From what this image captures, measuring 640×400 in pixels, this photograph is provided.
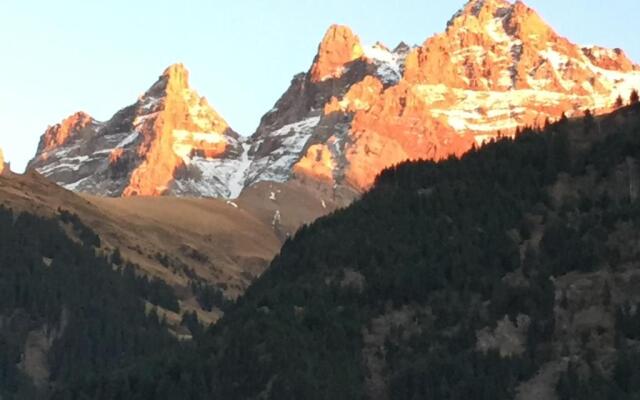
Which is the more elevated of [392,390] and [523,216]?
[523,216]

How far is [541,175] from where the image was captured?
199625 millimetres

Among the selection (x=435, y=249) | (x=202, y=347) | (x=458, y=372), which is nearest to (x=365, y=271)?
(x=435, y=249)

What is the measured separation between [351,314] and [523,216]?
2613cm

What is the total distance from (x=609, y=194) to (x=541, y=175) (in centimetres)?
1363

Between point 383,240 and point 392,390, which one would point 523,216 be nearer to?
point 383,240

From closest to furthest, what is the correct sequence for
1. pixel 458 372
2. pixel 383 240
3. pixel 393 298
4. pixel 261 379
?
pixel 458 372 < pixel 261 379 < pixel 393 298 < pixel 383 240

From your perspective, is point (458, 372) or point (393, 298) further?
point (393, 298)

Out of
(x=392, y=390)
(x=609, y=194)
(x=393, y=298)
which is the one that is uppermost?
(x=609, y=194)

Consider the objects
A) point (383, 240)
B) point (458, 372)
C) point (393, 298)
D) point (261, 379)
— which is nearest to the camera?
point (458, 372)

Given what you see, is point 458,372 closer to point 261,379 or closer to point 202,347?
point 261,379

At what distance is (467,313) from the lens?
6757 inches

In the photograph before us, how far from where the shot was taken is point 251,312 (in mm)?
188250

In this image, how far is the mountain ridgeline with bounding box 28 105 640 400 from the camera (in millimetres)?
158250

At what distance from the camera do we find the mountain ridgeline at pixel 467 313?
158250mm
